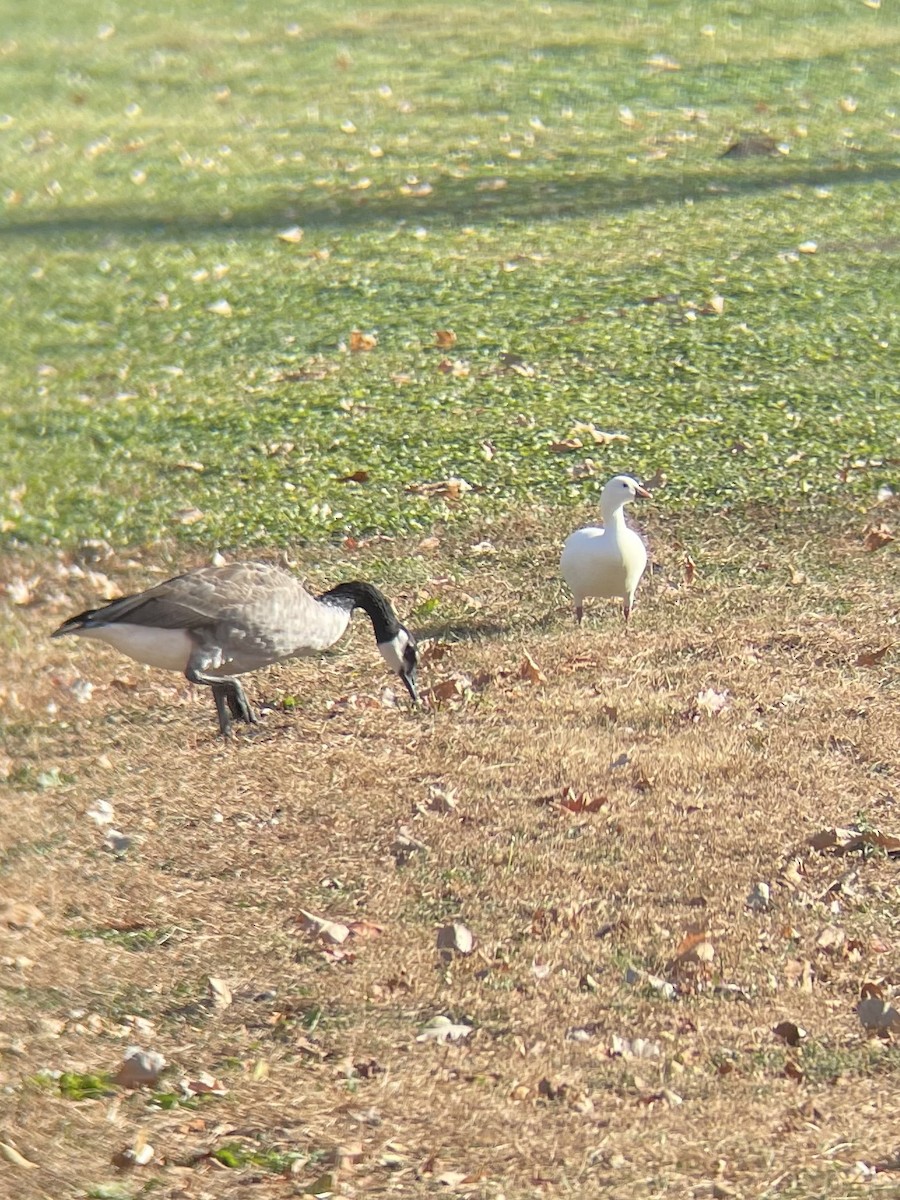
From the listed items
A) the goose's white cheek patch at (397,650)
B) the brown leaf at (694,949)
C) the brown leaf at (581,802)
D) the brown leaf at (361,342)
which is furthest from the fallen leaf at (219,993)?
the brown leaf at (361,342)

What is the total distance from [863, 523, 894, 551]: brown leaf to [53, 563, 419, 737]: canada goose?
9.22 feet

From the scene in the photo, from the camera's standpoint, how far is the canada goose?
7781 millimetres

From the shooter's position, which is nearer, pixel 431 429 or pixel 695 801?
pixel 695 801

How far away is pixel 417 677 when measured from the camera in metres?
8.30

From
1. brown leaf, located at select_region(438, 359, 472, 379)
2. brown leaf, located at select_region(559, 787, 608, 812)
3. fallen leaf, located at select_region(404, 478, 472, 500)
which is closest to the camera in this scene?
brown leaf, located at select_region(559, 787, 608, 812)

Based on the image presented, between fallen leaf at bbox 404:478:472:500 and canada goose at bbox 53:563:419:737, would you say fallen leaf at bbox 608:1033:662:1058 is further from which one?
fallen leaf at bbox 404:478:472:500

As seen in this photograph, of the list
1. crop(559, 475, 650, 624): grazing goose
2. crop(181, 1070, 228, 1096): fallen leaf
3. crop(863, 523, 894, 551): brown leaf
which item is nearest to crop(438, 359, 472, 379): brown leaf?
crop(863, 523, 894, 551): brown leaf

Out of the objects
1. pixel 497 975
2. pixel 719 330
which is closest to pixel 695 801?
pixel 497 975

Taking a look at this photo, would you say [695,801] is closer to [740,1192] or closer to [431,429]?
[740,1192]

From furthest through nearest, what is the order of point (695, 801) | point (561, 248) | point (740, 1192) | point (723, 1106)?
1. point (561, 248)
2. point (695, 801)
3. point (723, 1106)
4. point (740, 1192)

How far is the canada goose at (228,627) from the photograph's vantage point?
306 inches

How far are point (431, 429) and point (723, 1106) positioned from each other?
662 cm

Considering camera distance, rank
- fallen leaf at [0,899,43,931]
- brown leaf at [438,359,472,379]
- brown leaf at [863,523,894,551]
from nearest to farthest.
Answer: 1. fallen leaf at [0,899,43,931]
2. brown leaf at [863,523,894,551]
3. brown leaf at [438,359,472,379]

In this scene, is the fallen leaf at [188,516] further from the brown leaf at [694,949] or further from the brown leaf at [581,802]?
the brown leaf at [694,949]
